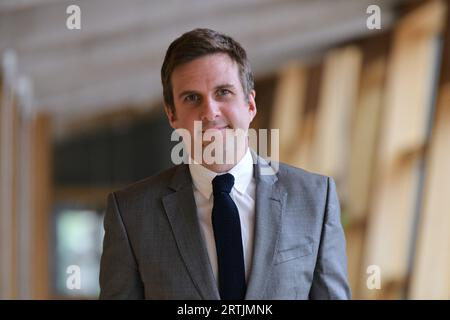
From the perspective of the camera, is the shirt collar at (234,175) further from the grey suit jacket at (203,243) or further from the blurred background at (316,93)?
the blurred background at (316,93)

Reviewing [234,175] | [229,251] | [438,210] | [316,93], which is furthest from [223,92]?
[316,93]

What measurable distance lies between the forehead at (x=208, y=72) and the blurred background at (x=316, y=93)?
2.44m

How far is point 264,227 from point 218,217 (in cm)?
8

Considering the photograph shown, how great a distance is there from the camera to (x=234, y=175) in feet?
4.74

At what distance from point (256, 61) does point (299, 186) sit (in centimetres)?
859

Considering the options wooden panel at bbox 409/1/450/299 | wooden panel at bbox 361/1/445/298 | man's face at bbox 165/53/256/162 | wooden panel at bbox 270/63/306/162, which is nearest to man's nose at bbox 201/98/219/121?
man's face at bbox 165/53/256/162

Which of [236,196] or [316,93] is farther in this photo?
[316,93]

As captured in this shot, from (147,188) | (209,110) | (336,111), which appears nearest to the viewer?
(209,110)

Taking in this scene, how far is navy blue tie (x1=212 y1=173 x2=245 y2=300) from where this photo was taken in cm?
139

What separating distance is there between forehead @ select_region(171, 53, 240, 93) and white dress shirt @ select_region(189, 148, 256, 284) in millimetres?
145

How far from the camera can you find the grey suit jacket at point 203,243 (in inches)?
54.5

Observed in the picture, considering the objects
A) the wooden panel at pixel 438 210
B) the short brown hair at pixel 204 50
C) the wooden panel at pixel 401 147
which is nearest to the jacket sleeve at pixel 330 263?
the short brown hair at pixel 204 50

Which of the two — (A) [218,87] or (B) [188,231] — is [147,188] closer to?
(B) [188,231]

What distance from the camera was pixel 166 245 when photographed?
4.67 feet
